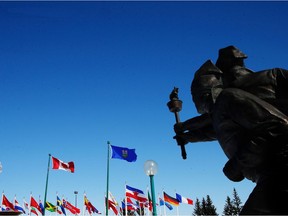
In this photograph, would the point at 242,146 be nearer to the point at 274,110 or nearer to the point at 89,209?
the point at 274,110

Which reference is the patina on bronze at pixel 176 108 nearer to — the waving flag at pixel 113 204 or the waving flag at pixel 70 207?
the waving flag at pixel 113 204

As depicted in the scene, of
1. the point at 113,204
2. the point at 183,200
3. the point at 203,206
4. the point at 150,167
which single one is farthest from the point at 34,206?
the point at 203,206

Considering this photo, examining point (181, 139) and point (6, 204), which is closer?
point (181, 139)

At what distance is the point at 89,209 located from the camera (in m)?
30.4

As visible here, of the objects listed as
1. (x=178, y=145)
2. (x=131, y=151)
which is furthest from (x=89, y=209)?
(x=178, y=145)

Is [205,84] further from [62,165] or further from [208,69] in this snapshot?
[62,165]

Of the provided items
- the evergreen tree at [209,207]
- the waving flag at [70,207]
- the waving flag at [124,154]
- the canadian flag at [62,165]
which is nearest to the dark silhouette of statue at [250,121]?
the waving flag at [124,154]

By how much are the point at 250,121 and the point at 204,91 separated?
83 cm

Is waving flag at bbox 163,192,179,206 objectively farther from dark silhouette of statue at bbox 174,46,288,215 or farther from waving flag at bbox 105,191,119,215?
dark silhouette of statue at bbox 174,46,288,215

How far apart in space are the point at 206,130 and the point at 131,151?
18457 mm

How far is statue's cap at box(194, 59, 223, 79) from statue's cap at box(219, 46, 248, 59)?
0.72 feet

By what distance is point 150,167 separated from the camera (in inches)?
351

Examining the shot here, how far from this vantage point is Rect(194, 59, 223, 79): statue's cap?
3350mm

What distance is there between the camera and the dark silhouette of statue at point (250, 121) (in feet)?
7.98
